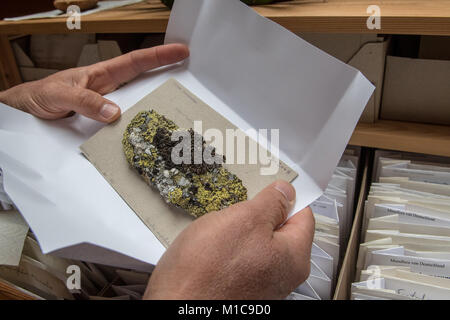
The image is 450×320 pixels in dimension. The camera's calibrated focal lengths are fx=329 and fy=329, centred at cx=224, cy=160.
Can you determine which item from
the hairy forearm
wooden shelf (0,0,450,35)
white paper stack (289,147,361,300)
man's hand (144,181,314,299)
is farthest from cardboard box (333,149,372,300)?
the hairy forearm

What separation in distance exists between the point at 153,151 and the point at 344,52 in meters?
0.49

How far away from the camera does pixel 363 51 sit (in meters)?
0.74

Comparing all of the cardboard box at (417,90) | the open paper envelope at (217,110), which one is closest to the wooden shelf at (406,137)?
the cardboard box at (417,90)

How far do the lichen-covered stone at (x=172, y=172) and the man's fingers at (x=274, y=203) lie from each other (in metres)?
0.08

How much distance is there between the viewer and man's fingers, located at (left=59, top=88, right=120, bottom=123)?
67cm

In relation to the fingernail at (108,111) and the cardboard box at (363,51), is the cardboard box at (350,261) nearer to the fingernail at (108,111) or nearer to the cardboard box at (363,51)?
the cardboard box at (363,51)

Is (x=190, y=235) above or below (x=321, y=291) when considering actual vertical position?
above

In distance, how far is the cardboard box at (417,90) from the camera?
0.73 meters

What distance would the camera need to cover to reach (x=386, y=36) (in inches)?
30.1

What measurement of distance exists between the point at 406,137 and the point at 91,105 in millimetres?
688

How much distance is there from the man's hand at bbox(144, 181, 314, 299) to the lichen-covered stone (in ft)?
0.28

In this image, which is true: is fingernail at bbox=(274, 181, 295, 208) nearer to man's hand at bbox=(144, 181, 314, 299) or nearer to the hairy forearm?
man's hand at bbox=(144, 181, 314, 299)
